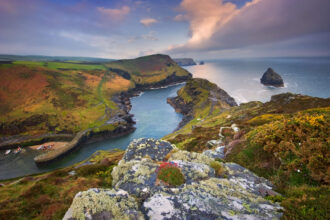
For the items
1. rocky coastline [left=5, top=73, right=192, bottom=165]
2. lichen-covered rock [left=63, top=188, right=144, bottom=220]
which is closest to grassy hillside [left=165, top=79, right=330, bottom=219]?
lichen-covered rock [left=63, top=188, right=144, bottom=220]

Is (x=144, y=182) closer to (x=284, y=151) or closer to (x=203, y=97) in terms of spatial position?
(x=284, y=151)

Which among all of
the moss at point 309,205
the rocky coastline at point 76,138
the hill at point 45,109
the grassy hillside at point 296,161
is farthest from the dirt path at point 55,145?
the moss at point 309,205

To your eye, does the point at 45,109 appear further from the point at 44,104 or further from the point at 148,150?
the point at 148,150

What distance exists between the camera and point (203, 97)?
15050 centimetres

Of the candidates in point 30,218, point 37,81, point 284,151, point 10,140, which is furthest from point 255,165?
point 37,81

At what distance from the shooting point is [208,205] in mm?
6098

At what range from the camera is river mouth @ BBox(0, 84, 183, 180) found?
7044 centimetres

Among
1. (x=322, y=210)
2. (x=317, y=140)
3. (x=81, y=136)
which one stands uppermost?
(x=317, y=140)

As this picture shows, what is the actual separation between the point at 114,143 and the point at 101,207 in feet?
304

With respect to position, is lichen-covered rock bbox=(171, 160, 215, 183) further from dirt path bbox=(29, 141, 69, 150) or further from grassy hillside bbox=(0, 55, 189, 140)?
grassy hillside bbox=(0, 55, 189, 140)

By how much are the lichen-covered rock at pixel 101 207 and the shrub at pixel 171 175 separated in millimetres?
2060

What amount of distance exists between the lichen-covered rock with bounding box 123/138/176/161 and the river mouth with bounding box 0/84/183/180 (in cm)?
7934

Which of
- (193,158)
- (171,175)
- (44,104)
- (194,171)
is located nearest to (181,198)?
(171,175)

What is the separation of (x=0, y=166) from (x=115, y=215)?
10483 centimetres
